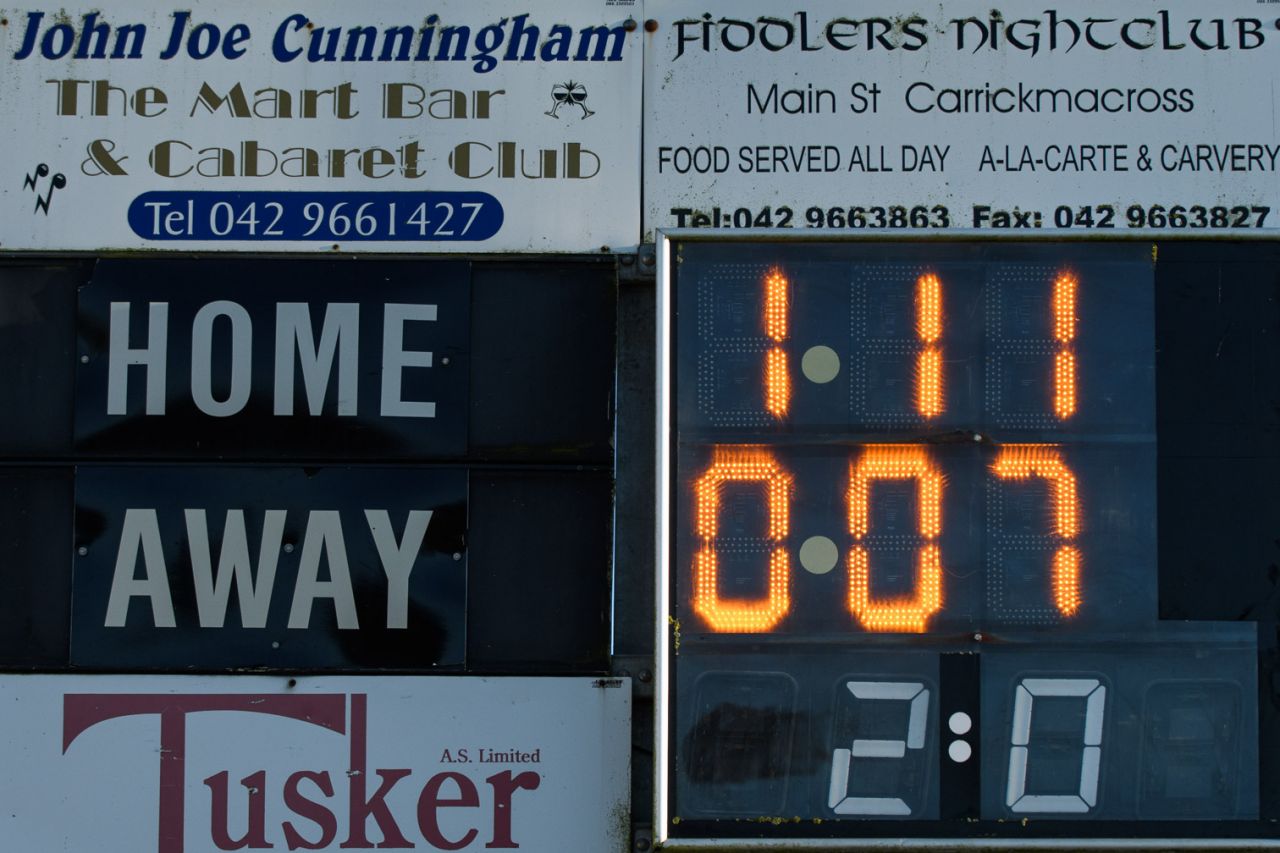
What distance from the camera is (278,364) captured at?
340 cm

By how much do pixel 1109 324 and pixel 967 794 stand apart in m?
1.10

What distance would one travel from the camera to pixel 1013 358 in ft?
10.1

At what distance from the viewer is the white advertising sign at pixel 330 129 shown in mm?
3461

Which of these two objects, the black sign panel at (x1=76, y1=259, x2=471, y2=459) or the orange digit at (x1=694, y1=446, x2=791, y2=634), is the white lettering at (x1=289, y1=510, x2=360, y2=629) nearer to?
the black sign panel at (x1=76, y1=259, x2=471, y2=459)

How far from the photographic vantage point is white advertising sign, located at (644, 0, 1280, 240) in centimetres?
342

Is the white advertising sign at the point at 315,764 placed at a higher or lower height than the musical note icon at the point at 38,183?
lower

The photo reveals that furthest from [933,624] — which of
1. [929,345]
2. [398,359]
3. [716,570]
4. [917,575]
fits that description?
[398,359]

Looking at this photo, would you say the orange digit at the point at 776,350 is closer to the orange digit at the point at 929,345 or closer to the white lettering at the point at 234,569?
the orange digit at the point at 929,345

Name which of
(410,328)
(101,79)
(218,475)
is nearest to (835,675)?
(410,328)

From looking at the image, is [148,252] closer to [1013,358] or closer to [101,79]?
[101,79]

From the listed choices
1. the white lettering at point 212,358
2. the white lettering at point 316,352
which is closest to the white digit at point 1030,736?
the white lettering at point 316,352

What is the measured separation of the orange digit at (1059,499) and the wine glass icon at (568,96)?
1.37m

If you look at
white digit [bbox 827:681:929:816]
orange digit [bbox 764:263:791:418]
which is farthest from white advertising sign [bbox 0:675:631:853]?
orange digit [bbox 764:263:791:418]

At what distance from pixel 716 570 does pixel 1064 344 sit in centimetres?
94
